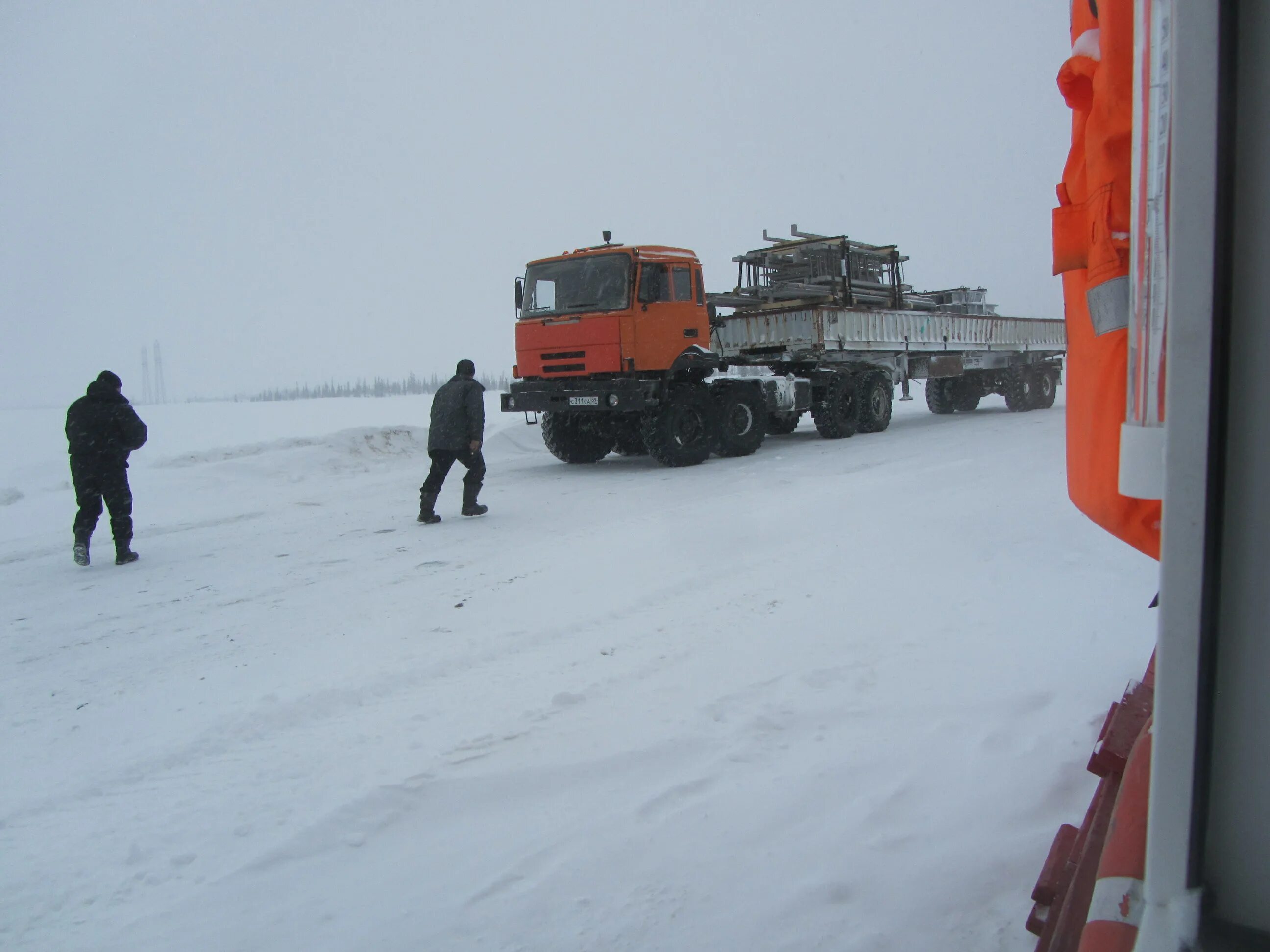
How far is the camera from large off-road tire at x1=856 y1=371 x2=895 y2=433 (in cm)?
1566

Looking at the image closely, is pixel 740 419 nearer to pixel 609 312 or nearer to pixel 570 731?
pixel 609 312

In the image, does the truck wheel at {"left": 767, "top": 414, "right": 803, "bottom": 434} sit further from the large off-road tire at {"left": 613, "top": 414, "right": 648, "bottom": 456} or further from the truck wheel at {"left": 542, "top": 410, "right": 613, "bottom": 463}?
the truck wheel at {"left": 542, "top": 410, "right": 613, "bottom": 463}

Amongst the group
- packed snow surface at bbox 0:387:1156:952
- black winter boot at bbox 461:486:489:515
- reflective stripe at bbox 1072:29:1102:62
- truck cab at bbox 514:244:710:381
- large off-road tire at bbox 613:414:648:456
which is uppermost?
truck cab at bbox 514:244:710:381

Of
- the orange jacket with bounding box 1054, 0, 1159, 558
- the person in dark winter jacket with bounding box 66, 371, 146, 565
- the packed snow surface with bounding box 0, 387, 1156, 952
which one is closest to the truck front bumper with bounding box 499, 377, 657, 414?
the packed snow surface with bounding box 0, 387, 1156, 952

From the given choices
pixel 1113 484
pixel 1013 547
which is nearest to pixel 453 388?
pixel 1013 547

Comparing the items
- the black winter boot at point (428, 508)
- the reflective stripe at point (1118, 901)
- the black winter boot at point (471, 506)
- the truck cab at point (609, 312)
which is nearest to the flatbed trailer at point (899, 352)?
the truck cab at point (609, 312)

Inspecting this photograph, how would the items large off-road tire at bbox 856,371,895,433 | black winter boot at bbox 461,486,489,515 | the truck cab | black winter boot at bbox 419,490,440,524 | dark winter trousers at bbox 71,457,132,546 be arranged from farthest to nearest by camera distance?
1. large off-road tire at bbox 856,371,895,433
2. the truck cab
3. black winter boot at bbox 461,486,489,515
4. black winter boot at bbox 419,490,440,524
5. dark winter trousers at bbox 71,457,132,546

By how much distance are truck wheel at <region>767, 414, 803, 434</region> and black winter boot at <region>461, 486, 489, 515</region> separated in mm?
8116

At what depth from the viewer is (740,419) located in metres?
13.0

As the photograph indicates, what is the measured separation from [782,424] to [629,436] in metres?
4.47

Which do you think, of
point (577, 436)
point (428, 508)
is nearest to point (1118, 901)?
point (428, 508)

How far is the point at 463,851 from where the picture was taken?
2.69m

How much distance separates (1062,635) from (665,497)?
17.4 ft

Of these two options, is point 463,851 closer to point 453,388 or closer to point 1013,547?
point 1013,547
